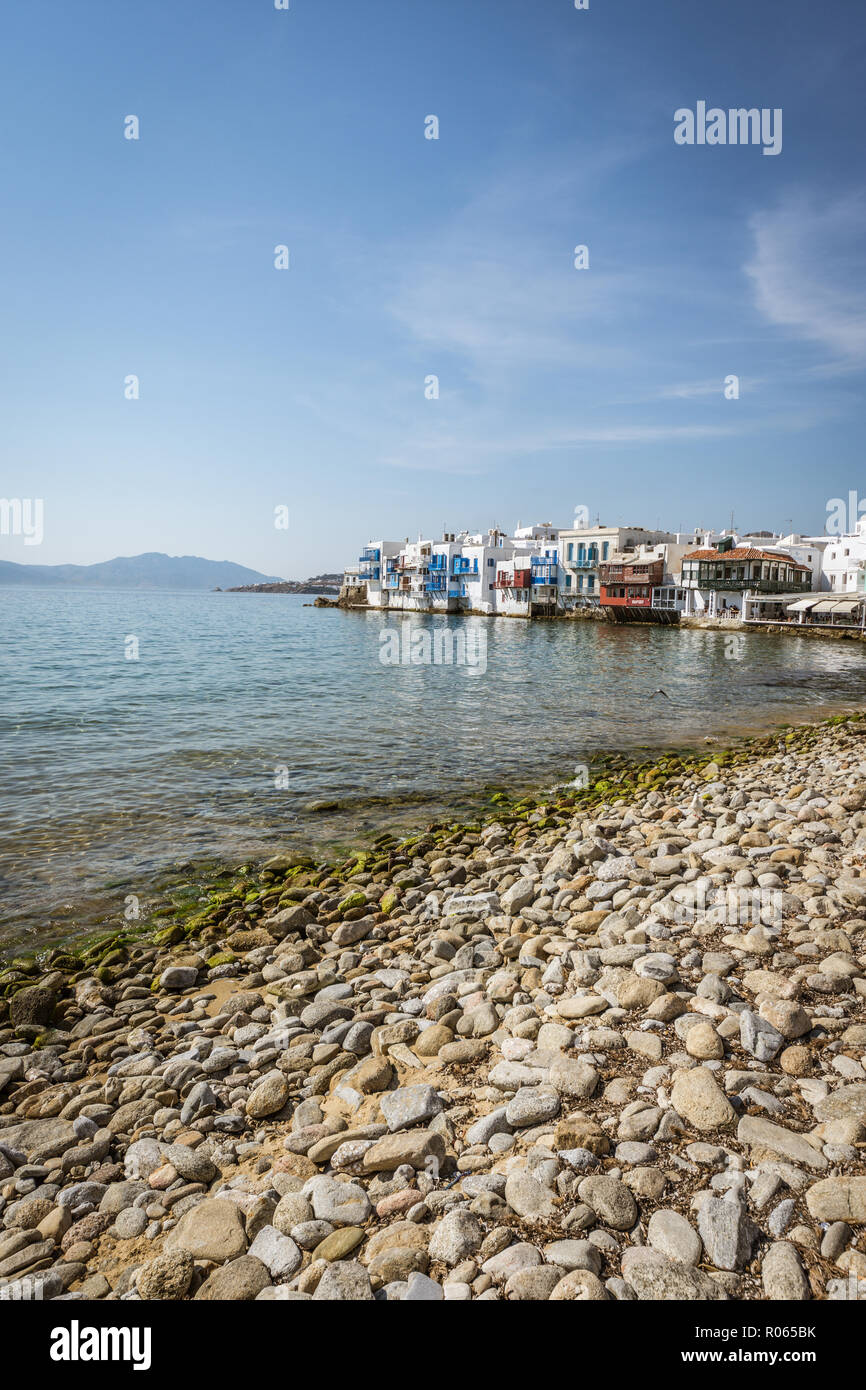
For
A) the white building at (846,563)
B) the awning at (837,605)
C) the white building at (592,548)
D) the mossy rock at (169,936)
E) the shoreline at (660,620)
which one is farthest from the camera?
the white building at (592,548)

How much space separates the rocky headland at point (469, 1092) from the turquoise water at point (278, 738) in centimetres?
312

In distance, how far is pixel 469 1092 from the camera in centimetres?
441

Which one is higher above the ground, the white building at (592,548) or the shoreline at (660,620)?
the white building at (592,548)

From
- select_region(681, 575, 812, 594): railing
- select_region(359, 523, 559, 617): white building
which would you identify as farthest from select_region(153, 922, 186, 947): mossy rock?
select_region(359, 523, 559, 617): white building

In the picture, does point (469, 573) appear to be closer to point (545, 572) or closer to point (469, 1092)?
point (545, 572)

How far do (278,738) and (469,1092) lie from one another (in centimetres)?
1527

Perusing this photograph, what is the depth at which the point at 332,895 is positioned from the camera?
8.69 meters

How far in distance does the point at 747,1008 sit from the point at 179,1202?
3661mm

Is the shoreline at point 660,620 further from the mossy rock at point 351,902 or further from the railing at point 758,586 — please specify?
the mossy rock at point 351,902

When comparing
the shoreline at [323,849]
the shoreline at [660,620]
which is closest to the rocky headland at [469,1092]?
the shoreline at [323,849]

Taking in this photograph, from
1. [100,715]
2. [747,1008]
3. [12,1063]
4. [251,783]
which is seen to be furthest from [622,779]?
[100,715]

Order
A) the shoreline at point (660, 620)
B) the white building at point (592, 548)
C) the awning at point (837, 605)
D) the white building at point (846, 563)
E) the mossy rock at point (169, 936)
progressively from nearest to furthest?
the mossy rock at point (169, 936)
the awning at point (837, 605)
the shoreline at point (660, 620)
the white building at point (846, 563)
the white building at point (592, 548)

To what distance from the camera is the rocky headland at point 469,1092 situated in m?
3.15
